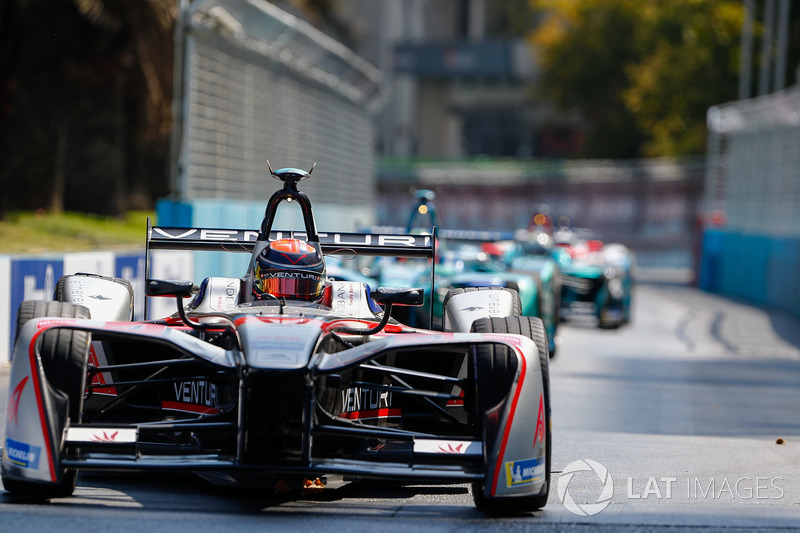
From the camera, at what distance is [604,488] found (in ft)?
23.4

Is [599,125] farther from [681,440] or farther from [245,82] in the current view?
[681,440]

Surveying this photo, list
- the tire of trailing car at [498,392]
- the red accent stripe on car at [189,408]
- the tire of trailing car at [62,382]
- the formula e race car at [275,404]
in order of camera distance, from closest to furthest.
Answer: the formula e race car at [275,404] < the tire of trailing car at [62,382] < the tire of trailing car at [498,392] < the red accent stripe on car at [189,408]

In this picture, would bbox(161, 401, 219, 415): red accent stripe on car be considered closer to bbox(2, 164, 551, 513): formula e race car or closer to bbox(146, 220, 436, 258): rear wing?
bbox(2, 164, 551, 513): formula e race car

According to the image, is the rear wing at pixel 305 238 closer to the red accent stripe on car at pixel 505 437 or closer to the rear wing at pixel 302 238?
the rear wing at pixel 302 238

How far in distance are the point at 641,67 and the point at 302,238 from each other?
4785cm

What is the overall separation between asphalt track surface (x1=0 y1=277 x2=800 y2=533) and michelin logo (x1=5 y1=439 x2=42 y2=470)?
197 mm

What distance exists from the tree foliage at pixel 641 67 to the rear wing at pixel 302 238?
4262cm

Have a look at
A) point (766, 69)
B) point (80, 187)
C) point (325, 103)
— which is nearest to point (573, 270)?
point (325, 103)

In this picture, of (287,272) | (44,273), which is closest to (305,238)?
(287,272)

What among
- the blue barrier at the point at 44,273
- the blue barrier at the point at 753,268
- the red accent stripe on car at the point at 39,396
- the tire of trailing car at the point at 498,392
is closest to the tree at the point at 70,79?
the blue barrier at the point at 44,273

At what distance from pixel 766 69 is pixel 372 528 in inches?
1535

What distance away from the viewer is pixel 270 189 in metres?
21.7

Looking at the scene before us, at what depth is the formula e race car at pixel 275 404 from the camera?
5910 millimetres

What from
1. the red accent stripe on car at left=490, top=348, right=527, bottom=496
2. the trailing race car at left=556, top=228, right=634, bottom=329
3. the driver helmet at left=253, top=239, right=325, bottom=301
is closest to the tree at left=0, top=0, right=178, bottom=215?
the trailing race car at left=556, top=228, right=634, bottom=329
